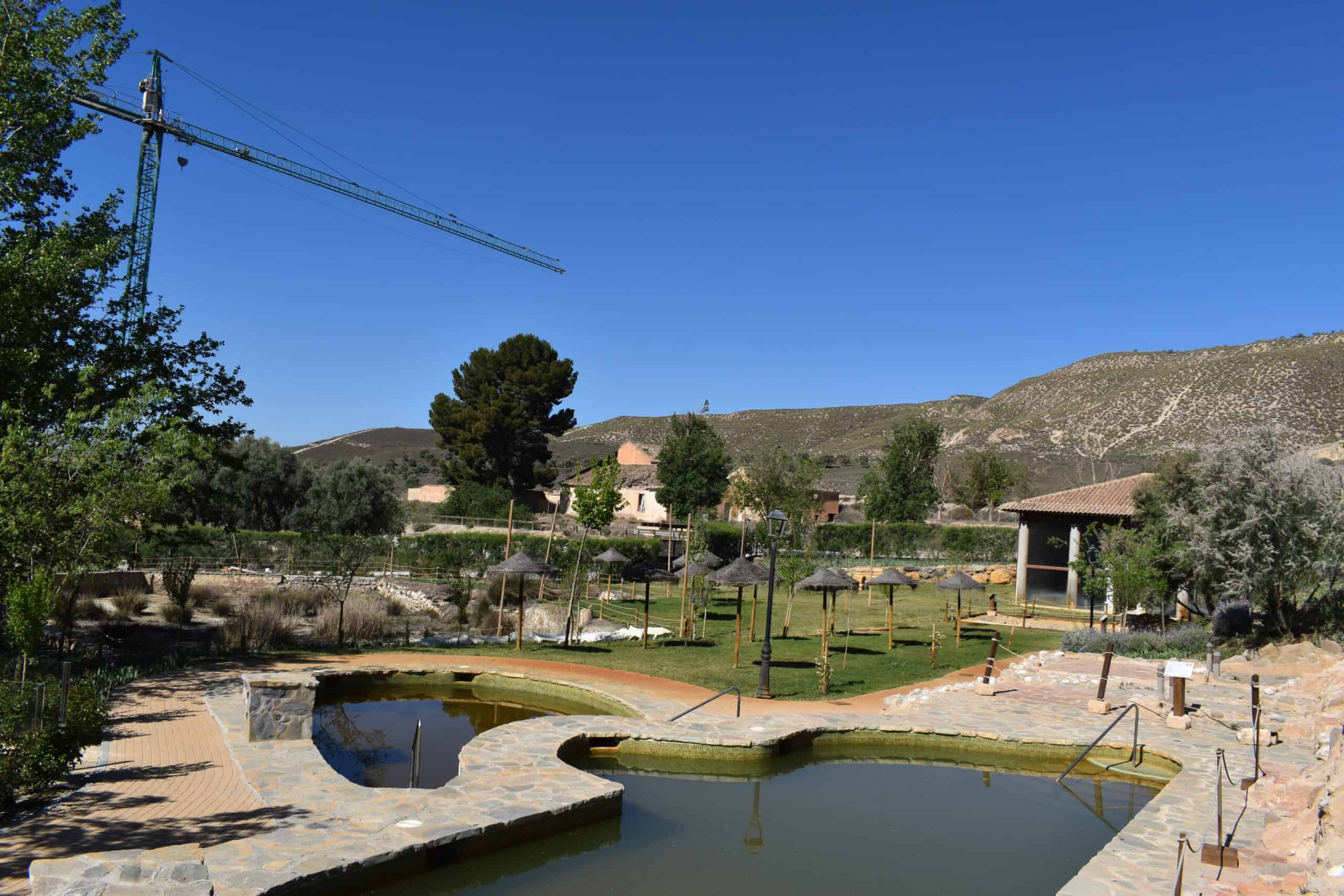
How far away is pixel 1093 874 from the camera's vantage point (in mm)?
7555

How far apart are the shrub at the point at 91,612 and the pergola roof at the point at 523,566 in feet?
33.7

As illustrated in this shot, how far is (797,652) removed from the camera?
20812 mm

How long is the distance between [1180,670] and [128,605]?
23002 mm

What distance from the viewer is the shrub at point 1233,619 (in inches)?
853

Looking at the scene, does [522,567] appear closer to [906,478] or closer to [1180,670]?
[1180,670]

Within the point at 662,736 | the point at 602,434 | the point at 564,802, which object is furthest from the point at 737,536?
the point at 602,434

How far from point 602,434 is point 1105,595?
8774 cm

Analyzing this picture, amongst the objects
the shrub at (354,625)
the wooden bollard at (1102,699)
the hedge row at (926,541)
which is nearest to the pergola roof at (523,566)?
the shrub at (354,625)

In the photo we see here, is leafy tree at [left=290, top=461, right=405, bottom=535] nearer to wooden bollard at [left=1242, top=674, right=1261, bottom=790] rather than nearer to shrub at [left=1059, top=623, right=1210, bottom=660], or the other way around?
shrub at [left=1059, top=623, right=1210, bottom=660]

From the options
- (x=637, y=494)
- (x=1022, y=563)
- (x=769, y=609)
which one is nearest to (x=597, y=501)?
(x=769, y=609)

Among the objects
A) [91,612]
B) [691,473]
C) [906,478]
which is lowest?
[91,612]

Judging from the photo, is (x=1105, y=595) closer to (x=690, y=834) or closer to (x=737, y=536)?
(x=737, y=536)

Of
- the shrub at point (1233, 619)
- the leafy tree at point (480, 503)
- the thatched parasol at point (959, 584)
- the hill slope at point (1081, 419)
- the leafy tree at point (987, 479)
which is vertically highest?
the hill slope at point (1081, 419)

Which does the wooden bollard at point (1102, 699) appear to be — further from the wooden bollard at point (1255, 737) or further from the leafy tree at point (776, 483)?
the leafy tree at point (776, 483)
